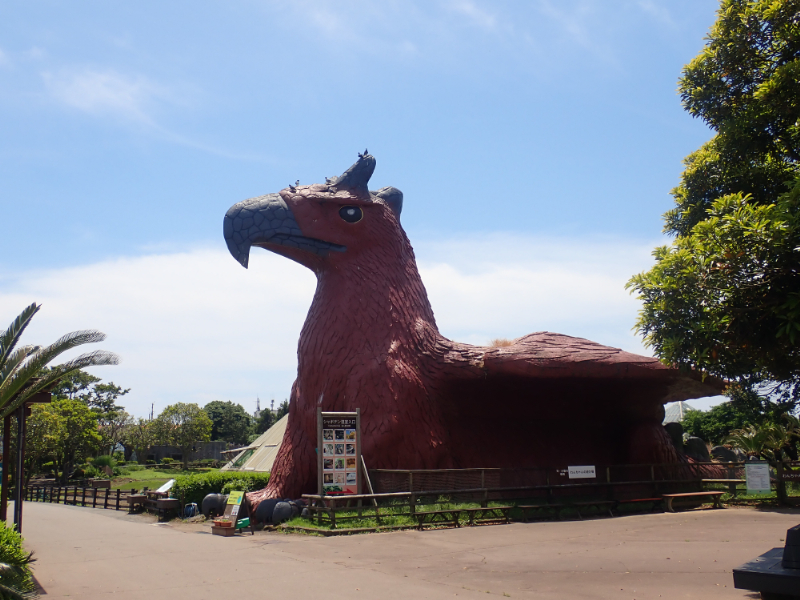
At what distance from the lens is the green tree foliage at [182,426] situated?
1811 inches

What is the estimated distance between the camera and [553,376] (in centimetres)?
1206

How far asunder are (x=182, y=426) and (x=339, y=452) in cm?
3818

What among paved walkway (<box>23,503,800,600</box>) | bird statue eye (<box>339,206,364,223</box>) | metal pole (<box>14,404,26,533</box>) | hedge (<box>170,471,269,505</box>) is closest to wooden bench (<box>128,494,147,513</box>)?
hedge (<box>170,471,269,505</box>)

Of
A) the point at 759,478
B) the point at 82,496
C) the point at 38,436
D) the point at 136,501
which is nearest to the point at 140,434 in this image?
the point at 38,436

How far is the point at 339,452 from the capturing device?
1120cm

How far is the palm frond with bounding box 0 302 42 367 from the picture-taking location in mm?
7988

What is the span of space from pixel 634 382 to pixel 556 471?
2432mm

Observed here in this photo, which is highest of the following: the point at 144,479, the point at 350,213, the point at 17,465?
the point at 350,213

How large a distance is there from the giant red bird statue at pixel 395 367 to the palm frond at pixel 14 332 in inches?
181

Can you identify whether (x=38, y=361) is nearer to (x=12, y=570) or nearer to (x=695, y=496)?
(x=12, y=570)

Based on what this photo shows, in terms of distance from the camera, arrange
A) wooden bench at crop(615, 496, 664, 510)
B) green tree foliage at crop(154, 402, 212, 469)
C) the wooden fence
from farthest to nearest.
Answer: green tree foliage at crop(154, 402, 212, 469), the wooden fence, wooden bench at crop(615, 496, 664, 510)

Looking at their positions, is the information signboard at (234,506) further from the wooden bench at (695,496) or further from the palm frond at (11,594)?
the wooden bench at (695,496)

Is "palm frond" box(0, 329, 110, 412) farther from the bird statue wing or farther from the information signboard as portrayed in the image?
the bird statue wing

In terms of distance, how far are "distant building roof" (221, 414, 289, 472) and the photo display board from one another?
1223cm
